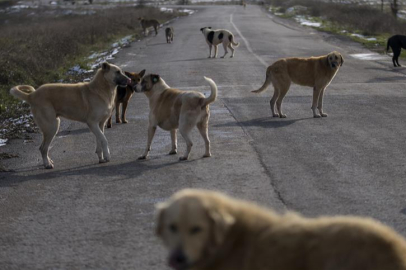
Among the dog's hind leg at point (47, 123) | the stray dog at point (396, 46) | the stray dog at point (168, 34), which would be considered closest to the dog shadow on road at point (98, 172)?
the dog's hind leg at point (47, 123)

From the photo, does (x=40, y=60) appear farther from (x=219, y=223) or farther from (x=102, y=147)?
(x=219, y=223)

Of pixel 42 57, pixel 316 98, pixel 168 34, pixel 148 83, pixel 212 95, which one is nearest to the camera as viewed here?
pixel 212 95

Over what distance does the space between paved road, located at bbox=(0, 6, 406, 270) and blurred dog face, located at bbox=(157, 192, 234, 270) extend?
2.59 meters

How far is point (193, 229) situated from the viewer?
153 inches

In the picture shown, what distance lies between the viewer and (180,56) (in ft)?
98.3

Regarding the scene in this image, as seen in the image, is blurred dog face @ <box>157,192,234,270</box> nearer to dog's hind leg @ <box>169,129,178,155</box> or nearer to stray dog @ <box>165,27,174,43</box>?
dog's hind leg @ <box>169,129,178,155</box>

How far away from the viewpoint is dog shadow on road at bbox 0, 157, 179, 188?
10.3 metres

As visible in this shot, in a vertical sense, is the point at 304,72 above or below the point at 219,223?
below

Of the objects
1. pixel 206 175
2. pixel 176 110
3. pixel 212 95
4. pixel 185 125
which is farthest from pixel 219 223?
pixel 176 110

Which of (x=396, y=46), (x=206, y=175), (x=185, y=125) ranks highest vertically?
(x=185, y=125)

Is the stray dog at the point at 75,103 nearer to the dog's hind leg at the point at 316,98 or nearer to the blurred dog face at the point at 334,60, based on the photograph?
the dog's hind leg at the point at 316,98

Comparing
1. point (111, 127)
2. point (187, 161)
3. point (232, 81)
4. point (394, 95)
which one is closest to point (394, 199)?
point (187, 161)

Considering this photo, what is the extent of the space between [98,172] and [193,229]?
6.81m

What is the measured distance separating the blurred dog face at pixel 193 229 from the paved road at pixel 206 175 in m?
2.59
